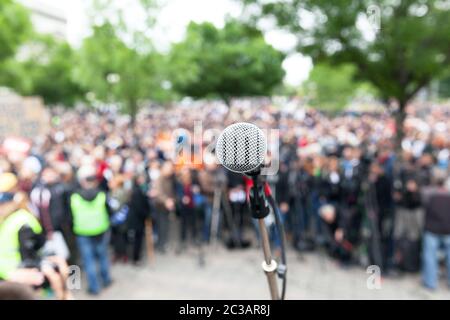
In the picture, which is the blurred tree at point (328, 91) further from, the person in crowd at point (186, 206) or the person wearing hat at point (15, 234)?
the person wearing hat at point (15, 234)

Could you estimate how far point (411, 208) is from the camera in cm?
620

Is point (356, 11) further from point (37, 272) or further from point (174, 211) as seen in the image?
point (37, 272)

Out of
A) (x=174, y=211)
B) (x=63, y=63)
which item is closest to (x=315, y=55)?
(x=174, y=211)

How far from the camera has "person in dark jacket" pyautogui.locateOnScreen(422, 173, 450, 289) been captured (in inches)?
213

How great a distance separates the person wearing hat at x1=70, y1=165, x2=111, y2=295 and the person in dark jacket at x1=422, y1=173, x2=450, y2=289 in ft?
15.5

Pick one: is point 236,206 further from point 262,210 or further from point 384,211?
point 262,210

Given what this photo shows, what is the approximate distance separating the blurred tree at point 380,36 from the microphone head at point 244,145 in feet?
23.6

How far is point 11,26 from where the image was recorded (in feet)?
57.6

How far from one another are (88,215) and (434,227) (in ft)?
16.4

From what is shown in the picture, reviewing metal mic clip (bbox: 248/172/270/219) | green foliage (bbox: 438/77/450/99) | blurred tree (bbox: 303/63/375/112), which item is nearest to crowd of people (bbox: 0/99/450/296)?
metal mic clip (bbox: 248/172/270/219)

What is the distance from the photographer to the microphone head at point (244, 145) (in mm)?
1672

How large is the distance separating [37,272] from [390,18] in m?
8.11

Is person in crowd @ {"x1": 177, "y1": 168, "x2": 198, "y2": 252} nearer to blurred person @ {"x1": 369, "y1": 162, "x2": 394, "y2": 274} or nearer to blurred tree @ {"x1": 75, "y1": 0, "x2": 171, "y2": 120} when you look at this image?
blurred person @ {"x1": 369, "y1": 162, "x2": 394, "y2": 274}

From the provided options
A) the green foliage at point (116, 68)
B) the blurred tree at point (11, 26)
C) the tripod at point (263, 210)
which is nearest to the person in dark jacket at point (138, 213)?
the tripod at point (263, 210)
